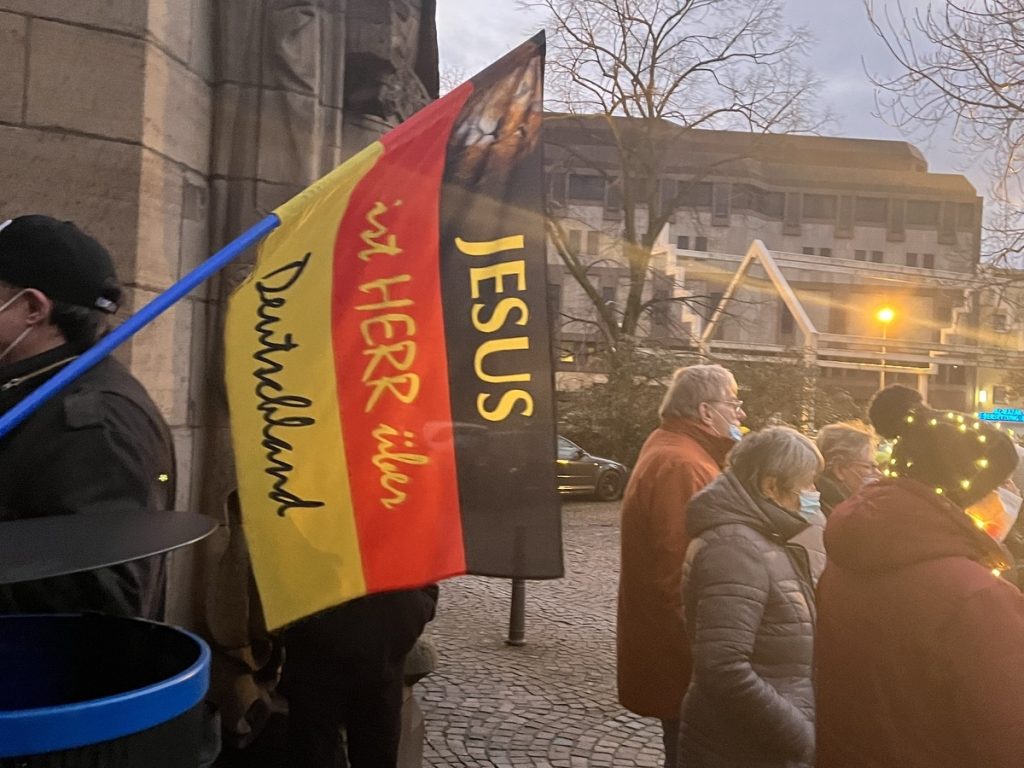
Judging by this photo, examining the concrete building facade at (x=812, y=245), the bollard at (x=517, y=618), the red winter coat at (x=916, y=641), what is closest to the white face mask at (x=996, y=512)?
the red winter coat at (x=916, y=641)

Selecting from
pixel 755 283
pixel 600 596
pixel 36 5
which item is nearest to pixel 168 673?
pixel 36 5

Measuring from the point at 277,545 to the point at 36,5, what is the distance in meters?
2.09

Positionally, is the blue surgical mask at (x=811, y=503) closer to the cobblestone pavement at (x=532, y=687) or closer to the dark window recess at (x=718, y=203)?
the cobblestone pavement at (x=532, y=687)

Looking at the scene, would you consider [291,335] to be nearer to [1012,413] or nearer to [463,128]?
[463,128]

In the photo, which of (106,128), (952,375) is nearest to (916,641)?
(106,128)

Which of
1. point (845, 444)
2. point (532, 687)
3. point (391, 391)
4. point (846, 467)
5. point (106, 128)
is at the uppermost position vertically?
point (106, 128)

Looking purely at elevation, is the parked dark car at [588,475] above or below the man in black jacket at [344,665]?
below

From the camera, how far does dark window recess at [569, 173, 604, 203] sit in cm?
5044

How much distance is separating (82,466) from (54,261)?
0.43m

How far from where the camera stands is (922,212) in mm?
59688

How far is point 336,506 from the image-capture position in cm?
190

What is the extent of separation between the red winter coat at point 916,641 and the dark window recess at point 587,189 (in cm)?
4922

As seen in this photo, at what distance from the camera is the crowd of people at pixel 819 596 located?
2008 millimetres

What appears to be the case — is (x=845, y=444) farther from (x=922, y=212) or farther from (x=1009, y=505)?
(x=922, y=212)
